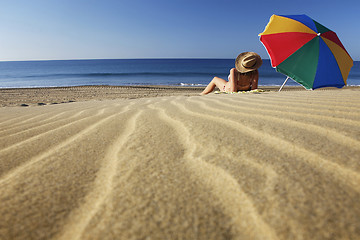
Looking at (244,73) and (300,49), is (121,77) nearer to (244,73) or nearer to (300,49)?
(244,73)

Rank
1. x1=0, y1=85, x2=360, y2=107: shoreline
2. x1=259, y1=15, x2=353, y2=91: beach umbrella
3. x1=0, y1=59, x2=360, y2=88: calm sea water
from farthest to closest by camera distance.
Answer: x1=0, y1=59, x2=360, y2=88: calm sea water
x1=0, y1=85, x2=360, y2=107: shoreline
x1=259, y1=15, x2=353, y2=91: beach umbrella

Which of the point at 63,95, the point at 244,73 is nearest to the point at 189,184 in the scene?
the point at 244,73

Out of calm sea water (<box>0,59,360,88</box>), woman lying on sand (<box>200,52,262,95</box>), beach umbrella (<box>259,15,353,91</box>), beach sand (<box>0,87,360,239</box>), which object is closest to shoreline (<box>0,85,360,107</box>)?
woman lying on sand (<box>200,52,262,95</box>)

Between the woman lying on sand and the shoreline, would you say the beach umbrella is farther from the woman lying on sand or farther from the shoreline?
the shoreline

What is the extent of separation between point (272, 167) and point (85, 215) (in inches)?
20.1

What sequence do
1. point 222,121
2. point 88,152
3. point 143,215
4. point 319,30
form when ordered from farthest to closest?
point 319,30 → point 222,121 → point 88,152 → point 143,215

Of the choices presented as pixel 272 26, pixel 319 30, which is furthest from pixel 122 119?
pixel 319 30

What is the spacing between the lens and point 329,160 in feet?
2.06

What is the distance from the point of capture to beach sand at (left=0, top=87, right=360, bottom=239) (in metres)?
0.41

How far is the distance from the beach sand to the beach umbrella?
3148 millimetres

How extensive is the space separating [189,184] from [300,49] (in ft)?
13.5

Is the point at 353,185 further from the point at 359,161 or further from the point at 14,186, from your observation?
the point at 14,186

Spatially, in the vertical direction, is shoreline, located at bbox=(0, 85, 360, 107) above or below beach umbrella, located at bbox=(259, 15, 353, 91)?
below

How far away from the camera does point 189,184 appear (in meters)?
0.55
